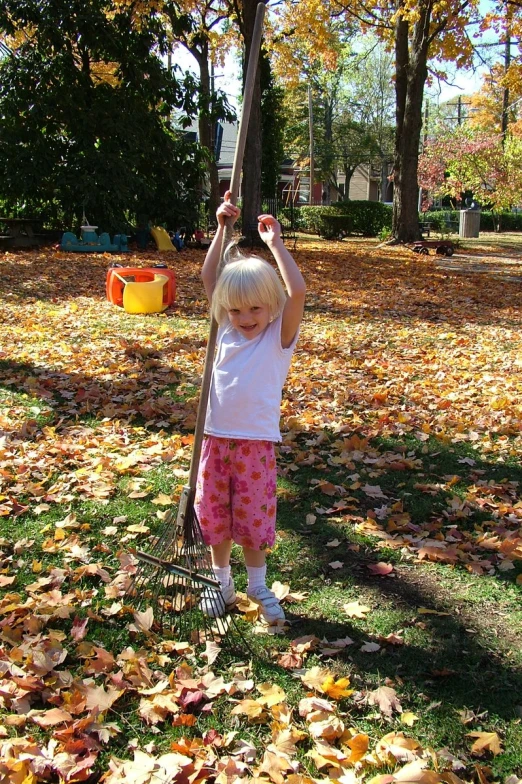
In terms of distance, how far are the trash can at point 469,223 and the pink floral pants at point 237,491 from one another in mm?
27658

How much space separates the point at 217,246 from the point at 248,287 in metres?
0.32

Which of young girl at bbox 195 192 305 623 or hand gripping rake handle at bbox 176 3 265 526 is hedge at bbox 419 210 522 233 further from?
young girl at bbox 195 192 305 623

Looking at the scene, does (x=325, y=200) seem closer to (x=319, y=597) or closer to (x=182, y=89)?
(x=182, y=89)

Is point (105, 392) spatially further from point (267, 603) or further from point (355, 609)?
point (355, 609)

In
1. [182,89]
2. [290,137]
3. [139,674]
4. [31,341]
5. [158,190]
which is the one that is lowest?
[139,674]

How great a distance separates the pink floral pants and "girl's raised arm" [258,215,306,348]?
47 cm

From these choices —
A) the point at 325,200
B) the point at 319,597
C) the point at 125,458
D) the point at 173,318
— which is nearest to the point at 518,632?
the point at 319,597

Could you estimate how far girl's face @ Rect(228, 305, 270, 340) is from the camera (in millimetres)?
2776

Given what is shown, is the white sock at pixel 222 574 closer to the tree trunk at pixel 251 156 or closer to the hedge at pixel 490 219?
the tree trunk at pixel 251 156

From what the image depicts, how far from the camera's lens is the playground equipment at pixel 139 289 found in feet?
30.7

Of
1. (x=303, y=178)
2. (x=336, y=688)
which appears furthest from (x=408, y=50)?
(x=303, y=178)

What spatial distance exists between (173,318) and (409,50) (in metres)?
14.3

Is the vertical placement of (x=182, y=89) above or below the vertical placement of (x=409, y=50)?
below

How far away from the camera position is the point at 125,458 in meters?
4.57
